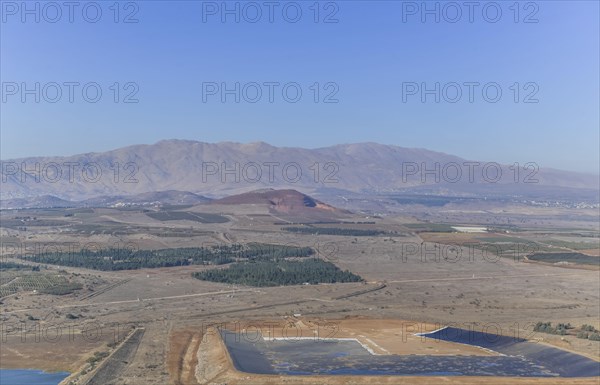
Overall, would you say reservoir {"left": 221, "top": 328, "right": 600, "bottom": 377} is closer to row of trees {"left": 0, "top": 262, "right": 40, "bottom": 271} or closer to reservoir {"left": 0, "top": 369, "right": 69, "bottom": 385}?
reservoir {"left": 0, "top": 369, "right": 69, "bottom": 385}

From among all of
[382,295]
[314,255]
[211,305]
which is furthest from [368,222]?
[211,305]

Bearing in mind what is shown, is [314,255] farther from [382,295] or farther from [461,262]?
[382,295]

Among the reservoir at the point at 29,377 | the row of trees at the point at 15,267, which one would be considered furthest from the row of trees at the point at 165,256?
the reservoir at the point at 29,377

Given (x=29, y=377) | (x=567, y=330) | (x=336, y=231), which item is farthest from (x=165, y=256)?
(x=567, y=330)

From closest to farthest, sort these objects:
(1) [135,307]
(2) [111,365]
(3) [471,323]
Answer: (2) [111,365] → (3) [471,323] → (1) [135,307]

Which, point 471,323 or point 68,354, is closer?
point 68,354

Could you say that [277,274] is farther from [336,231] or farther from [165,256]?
[336,231]
